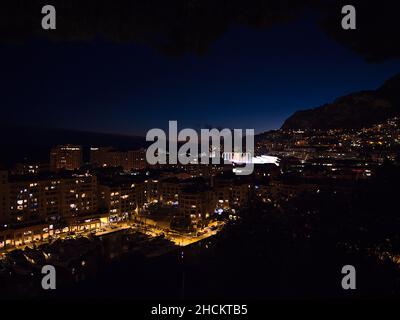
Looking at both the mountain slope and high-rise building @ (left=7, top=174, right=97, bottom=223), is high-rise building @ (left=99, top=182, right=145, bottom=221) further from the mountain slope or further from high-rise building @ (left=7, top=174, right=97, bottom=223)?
the mountain slope

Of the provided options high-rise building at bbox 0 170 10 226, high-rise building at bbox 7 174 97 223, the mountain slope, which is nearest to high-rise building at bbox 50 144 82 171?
high-rise building at bbox 7 174 97 223

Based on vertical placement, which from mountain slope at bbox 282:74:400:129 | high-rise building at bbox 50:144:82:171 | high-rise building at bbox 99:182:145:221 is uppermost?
mountain slope at bbox 282:74:400:129

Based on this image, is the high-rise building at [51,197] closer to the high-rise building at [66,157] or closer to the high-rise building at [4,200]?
the high-rise building at [4,200]

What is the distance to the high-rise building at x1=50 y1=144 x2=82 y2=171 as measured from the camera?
29.6 meters

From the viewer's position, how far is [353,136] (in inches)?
810

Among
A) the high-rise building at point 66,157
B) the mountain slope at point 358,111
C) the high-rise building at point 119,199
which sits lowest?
the high-rise building at point 119,199

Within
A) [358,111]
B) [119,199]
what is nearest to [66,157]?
[119,199]

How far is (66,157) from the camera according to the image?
99.6 ft

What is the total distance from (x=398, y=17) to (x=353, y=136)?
68.0 ft

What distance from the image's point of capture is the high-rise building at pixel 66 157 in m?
29.6

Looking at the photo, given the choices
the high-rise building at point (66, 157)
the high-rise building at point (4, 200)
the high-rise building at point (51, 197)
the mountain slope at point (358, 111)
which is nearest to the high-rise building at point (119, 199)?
the high-rise building at point (51, 197)

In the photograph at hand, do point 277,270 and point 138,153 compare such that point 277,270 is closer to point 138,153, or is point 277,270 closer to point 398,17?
point 398,17

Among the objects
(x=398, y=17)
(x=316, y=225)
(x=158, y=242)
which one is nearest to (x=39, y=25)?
(x=398, y=17)
